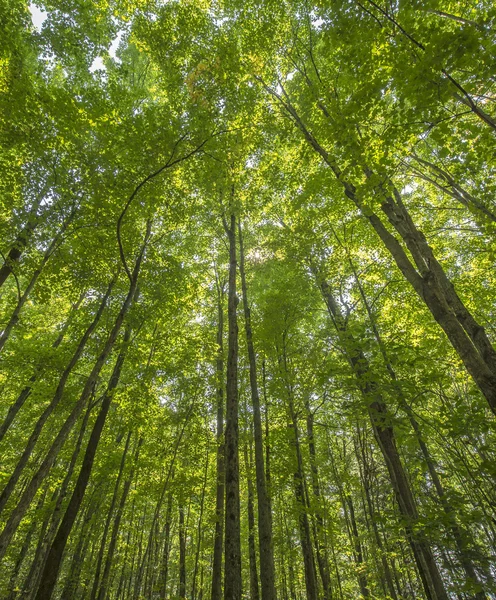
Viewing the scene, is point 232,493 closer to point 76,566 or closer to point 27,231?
point 27,231

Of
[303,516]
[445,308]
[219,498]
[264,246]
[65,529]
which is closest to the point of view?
[445,308]

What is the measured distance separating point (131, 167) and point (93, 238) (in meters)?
2.53

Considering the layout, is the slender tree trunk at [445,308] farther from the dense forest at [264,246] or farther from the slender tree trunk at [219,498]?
the slender tree trunk at [219,498]

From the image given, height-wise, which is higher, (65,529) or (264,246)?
(264,246)

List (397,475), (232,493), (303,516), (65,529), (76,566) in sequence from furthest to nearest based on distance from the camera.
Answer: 1. (76,566)
2. (303,516)
3. (65,529)
4. (232,493)
5. (397,475)

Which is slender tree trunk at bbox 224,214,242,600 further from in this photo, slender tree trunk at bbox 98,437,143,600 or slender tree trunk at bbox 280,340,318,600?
slender tree trunk at bbox 98,437,143,600

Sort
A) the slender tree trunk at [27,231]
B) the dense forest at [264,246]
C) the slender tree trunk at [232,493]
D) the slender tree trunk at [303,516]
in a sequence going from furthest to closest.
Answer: the slender tree trunk at [303,516] → the slender tree trunk at [27,231] → the slender tree trunk at [232,493] → the dense forest at [264,246]

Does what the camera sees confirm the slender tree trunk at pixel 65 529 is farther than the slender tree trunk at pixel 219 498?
No

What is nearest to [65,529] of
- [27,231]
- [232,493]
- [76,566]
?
[232,493]

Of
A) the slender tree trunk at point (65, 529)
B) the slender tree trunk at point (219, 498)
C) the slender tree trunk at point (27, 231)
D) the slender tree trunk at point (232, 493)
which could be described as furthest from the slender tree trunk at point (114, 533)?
the slender tree trunk at point (27, 231)

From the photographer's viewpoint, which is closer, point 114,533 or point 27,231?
point 27,231

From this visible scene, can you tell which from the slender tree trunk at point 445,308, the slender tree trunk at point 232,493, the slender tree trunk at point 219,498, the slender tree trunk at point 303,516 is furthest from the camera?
the slender tree trunk at point 219,498

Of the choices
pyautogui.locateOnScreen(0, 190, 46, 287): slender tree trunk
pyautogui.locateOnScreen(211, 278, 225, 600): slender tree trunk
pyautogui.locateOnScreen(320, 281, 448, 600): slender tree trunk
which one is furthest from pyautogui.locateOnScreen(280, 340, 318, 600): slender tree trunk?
pyautogui.locateOnScreen(0, 190, 46, 287): slender tree trunk

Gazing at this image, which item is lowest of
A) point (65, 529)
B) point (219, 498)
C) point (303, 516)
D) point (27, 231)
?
point (65, 529)
